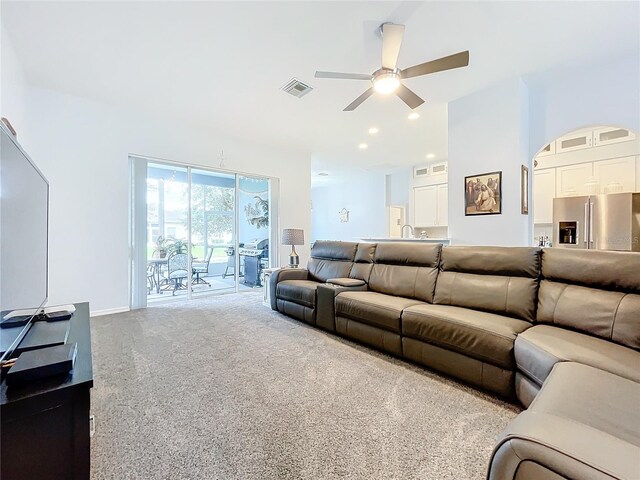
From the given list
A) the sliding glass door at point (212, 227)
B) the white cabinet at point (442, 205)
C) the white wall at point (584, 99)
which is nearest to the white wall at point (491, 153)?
A: the white wall at point (584, 99)

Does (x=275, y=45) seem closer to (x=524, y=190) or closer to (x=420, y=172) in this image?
(x=524, y=190)

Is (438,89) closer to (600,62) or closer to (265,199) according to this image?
(600,62)

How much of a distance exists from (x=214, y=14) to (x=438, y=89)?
2.75 m

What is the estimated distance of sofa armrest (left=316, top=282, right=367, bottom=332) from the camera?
3125mm

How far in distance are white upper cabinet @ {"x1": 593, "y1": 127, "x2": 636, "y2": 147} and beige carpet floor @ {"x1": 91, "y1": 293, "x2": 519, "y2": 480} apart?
4923 millimetres

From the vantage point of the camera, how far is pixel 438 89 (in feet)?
12.3

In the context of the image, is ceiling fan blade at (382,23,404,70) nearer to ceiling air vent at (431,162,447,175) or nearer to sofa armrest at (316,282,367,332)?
sofa armrest at (316,282,367,332)

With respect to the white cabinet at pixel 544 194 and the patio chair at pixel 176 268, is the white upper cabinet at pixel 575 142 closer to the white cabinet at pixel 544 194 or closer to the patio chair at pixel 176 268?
the white cabinet at pixel 544 194

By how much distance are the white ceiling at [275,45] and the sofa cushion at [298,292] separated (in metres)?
2.50

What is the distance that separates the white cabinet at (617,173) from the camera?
4301 mm

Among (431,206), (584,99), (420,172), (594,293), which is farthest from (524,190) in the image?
(420,172)

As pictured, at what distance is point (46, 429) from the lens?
3.07 feet

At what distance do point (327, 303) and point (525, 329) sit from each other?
→ 1.78 meters

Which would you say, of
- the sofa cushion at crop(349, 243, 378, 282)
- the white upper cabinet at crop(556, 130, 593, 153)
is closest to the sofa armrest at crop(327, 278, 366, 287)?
the sofa cushion at crop(349, 243, 378, 282)
